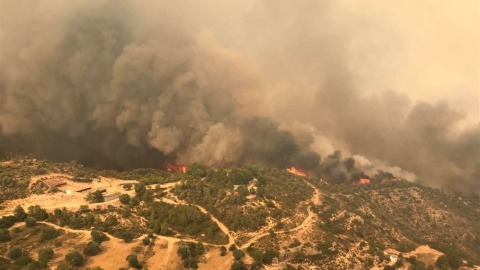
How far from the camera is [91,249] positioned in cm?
4459

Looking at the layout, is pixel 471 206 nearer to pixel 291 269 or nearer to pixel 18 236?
pixel 291 269

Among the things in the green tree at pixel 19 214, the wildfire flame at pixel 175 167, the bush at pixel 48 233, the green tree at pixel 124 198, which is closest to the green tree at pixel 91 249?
the bush at pixel 48 233

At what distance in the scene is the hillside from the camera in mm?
46406

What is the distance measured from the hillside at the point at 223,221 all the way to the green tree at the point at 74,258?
20cm

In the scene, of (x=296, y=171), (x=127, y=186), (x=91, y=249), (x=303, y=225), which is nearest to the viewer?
(x=91, y=249)

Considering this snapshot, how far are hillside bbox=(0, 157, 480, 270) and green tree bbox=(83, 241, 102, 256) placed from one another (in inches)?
5.1

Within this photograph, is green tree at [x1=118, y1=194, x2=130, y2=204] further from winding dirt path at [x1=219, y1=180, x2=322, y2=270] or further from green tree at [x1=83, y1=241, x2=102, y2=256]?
winding dirt path at [x1=219, y1=180, x2=322, y2=270]

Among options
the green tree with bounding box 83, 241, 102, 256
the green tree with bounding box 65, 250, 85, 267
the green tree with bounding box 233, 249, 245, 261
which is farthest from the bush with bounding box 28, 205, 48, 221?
the green tree with bounding box 233, 249, 245, 261

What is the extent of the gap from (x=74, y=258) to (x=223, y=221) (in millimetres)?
22192

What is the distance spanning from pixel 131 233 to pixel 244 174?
25.3 m

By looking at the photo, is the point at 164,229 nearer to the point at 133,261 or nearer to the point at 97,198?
the point at 133,261

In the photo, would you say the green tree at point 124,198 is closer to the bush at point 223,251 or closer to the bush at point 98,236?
the bush at point 98,236

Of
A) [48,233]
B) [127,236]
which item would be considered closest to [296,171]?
[127,236]

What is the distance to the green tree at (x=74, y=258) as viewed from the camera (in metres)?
42.0
